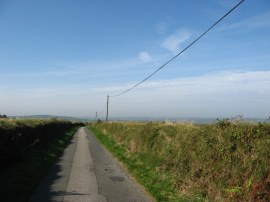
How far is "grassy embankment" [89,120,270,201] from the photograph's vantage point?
9312 mm

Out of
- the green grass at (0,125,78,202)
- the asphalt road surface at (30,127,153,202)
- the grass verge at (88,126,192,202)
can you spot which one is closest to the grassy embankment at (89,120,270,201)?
the grass verge at (88,126,192,202)

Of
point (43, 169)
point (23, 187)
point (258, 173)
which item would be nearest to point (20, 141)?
point (43, 169)

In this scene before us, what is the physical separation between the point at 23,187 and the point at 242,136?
284 inches

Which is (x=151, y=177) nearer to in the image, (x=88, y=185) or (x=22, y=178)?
(x=88, y=185)

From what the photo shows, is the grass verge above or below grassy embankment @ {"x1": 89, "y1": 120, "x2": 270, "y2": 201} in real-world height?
below

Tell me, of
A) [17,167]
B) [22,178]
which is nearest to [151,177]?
[22,178]

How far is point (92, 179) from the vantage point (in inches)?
570

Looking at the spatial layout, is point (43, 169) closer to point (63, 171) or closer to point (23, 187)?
point (63, 171)

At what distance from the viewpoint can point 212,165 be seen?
11633 millimetres

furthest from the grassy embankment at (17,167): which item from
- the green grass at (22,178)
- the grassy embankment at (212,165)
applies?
the grassy embankment at (212,165)

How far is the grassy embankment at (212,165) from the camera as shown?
9312 millimetres

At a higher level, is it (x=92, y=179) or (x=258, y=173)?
(x=258, y=173)

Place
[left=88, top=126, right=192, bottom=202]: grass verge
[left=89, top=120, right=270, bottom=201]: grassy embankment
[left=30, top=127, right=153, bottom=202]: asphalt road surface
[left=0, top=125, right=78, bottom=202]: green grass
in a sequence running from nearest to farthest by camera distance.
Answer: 1. [left=89, top=120, right=270, bottom=201]: grassy embankment
2. [left=0, top=125, right=78, bottom=202]: green grass
3. [left=30, top=127, right=153, bottom=202]: asphalt road surface
4. [left=88, top=126, right=192, bottom=202]: grass verge

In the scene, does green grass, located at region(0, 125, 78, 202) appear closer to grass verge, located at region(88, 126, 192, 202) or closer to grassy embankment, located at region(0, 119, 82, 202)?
grassy embankment, located at region(0, 119, 82, 202)
